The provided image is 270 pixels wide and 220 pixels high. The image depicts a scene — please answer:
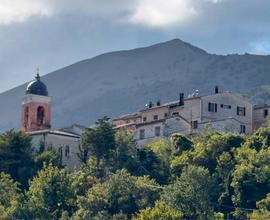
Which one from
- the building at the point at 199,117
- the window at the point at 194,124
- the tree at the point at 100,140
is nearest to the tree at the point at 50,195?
the tree at the point at 100,140

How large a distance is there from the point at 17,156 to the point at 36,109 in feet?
75.6

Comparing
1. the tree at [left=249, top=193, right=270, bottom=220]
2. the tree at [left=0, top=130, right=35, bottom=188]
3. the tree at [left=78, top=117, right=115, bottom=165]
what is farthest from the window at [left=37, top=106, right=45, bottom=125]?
the tree at [left=249, top=193, right=270, bottom=220]

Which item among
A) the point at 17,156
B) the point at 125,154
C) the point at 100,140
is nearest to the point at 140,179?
the point at 125,154

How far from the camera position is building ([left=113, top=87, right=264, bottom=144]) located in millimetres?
139500

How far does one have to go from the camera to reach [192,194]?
349ft

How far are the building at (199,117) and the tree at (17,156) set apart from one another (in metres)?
16.7

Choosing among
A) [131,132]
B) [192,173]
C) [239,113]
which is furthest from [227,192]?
[239,113]

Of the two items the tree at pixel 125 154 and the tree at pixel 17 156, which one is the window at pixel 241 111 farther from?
the tree at pixel 17 156

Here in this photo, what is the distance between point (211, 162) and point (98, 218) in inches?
581

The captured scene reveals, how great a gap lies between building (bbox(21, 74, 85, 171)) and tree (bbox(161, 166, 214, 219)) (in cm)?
2213

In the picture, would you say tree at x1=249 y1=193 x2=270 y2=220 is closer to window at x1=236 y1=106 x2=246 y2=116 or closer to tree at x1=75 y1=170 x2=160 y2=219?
tree at x1=75 y1=170 x2=160 y2=219

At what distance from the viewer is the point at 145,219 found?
99375 mm

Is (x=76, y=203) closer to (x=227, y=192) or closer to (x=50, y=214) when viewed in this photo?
(x=50, y=214)

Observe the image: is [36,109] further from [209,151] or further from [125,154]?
[209,151]
